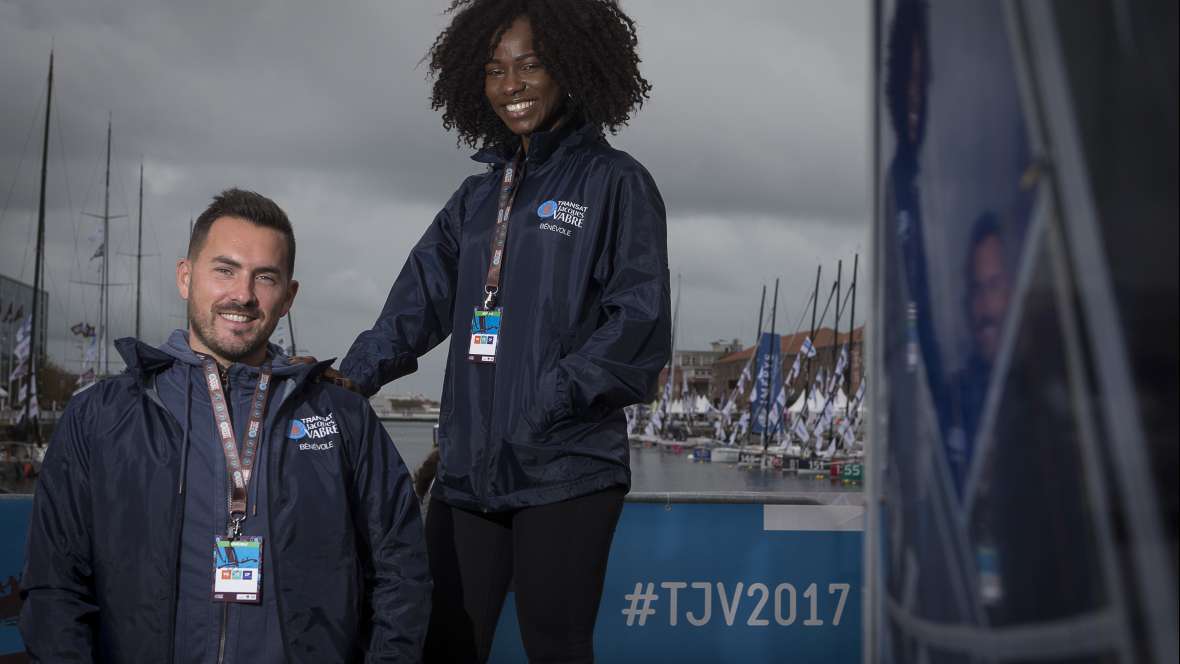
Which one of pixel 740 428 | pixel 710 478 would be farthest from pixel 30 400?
pixel 740 428

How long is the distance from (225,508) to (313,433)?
0.22 metres

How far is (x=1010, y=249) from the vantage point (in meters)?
0.50

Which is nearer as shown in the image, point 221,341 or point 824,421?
point 221,341

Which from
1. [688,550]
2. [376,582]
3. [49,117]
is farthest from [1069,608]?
[49,117]

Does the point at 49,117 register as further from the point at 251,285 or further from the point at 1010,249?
the point at 1010,249

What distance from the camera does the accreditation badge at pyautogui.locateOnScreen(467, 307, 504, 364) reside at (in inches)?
82.0

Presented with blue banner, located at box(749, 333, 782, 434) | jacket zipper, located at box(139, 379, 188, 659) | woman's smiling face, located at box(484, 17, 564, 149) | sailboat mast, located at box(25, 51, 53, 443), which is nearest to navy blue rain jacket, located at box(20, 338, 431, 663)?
jacket zipper, located at box(139, 379, 188, 659)

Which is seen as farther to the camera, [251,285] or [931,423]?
[251,285]

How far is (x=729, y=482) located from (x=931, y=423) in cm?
4195

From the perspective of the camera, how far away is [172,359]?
202cm

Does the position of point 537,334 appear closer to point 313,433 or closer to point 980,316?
point 313,433

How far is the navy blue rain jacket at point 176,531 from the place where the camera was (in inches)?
72.7

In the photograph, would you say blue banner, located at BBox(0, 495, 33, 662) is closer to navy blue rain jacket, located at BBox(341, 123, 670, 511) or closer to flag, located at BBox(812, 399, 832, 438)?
navy blue rain jacket, located at BBox(341, 123, 670, 511)

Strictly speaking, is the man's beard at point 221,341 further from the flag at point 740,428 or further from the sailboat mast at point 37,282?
the flag at point 740,428
